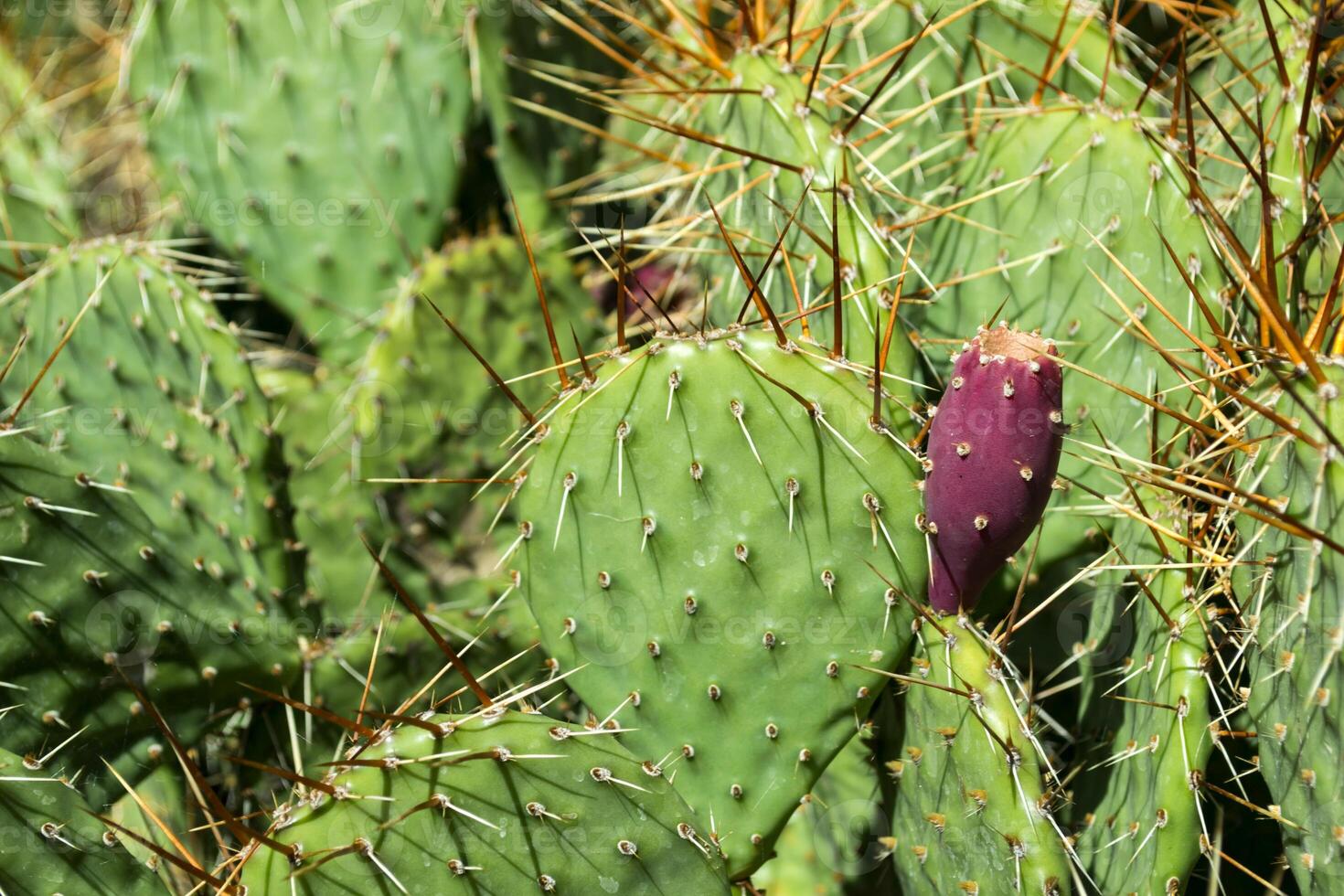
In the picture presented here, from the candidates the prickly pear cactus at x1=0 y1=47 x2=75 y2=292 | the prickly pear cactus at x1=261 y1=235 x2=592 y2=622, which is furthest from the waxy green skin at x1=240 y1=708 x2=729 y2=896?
the prickly pear cactus at x1=0 y1=47 x2=75 y2=292

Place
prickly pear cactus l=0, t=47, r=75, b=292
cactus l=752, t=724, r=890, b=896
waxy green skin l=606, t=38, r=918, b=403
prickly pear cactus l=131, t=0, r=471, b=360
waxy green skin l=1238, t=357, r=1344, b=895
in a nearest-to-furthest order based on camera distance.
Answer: waxy green skin l=1238, t=357, r=1344, b=895
waxy green skin l=606, t=38, r=918, b=403
cactus l=752, t=724, r=890, b=896
prickly pear cactus l=131, t=0, r=471, b=360
prickly pear cactus l=0, t=47, r=75, b=292

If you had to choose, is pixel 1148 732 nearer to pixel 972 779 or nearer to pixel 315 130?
pixel 972 779

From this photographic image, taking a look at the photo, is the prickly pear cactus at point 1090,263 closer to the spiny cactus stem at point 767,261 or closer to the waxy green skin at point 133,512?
the spiny cactus stem at point 767,261

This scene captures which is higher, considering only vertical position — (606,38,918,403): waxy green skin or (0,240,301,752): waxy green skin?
(606,38,918,403): waxy green skin

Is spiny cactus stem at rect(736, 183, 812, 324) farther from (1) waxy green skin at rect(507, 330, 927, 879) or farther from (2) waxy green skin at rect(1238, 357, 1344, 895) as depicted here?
(2) waxy green skin at rect(1238, 357, 1344, 895)

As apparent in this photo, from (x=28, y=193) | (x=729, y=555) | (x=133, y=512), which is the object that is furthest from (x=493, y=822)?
(x=28, y=193)
